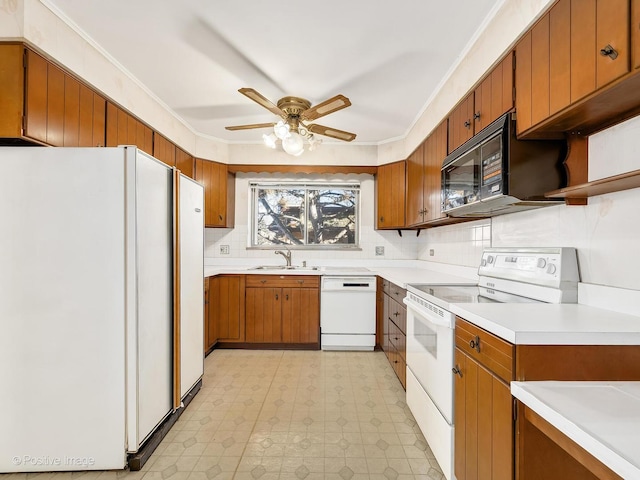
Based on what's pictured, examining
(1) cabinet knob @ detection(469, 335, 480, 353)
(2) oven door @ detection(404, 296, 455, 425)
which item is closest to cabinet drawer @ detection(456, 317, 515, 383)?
(1) cabinet knob @ detection(469, 335, 480, 353)

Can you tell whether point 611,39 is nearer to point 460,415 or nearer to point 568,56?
point 568,56

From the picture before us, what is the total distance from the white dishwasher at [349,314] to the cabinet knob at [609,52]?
271cm

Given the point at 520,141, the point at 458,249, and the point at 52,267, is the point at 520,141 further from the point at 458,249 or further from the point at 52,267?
the point at 52,267

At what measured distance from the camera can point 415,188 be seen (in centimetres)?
314

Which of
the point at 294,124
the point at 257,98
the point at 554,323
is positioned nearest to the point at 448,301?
the point at 554,323

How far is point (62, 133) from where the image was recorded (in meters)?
1.75

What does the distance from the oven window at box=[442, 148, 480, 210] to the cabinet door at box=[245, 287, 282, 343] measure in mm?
2113

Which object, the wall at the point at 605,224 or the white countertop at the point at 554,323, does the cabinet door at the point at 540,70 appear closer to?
the wall at the point at 605,224

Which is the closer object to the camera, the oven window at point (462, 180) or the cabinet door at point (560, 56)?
the cabinet door at point (560, 56)

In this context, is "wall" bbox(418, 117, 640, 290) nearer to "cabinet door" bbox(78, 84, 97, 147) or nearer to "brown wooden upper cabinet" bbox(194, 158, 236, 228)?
"cabinet door" bbox(78, 84, 97, 147)

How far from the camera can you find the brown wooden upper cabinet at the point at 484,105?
5.10 ft

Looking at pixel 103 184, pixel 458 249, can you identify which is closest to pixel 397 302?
pixel 458 249

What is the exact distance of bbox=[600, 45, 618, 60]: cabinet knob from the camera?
0.95 m

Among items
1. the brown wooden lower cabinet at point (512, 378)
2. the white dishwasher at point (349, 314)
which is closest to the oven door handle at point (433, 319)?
the brown wooden lower cabinet at point (512, 378)
